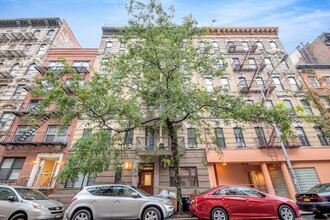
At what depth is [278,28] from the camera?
73.7 ft

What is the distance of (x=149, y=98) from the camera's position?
428 inches

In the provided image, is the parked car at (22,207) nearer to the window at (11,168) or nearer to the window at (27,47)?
the window at (11,168)

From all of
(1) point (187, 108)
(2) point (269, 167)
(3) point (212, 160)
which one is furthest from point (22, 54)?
(2) point (269, 167)

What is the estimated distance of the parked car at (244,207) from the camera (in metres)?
6.96

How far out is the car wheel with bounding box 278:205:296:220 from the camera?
273 inches

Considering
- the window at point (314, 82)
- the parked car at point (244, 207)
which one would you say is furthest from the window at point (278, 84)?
the parked car at point (244, 207)

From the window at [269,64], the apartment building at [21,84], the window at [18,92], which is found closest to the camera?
the apartment building at [21,84]

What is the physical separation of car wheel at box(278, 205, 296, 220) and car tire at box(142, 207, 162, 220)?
5.06m

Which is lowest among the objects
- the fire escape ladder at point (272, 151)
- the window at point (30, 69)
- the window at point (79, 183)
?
the window at point (79, 183)

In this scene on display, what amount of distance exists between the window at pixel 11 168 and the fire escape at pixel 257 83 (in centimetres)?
2091

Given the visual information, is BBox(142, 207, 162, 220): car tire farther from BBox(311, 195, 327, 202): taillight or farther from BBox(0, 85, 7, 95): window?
BBox(0, 85, 7, 95): window

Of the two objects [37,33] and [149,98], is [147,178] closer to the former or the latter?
[149,98]

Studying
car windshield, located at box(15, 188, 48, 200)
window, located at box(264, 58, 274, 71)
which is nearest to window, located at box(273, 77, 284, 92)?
window, located at box(264, 58, 274, 71)

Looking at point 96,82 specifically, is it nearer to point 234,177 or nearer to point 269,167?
point 234,177
